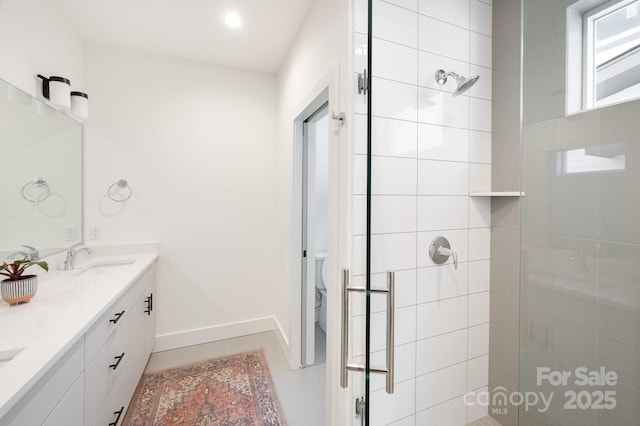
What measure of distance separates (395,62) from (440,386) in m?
1.67

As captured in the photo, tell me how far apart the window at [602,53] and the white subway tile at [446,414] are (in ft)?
4.94

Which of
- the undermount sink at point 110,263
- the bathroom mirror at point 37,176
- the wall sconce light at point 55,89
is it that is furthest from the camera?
the undermount sink at point 110,263

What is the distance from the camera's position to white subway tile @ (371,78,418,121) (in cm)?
118

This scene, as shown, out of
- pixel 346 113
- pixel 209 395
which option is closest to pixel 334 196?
pixel 346 113

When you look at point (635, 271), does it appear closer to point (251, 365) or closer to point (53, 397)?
point (53, 397)

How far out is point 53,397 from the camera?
83 cm

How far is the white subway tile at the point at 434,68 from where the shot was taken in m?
1.27

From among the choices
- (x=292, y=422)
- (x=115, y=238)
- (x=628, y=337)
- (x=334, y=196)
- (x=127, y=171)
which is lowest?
(x=292, y=422)

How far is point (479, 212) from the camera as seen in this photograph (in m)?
1.45

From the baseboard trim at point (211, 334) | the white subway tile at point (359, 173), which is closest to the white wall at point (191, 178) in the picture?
the baseboard trim at point (211, 334)

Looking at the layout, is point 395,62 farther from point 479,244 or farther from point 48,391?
point 48,391

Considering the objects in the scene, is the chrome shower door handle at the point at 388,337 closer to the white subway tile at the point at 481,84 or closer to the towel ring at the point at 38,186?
the white subway tile at the point at 481,84

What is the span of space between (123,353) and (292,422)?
3.49 ft

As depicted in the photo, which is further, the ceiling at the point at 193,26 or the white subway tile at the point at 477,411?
the ceiling at the point at 193,26
